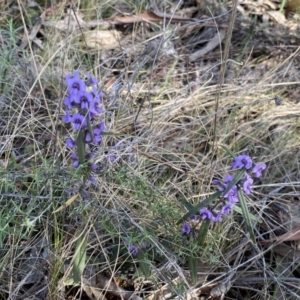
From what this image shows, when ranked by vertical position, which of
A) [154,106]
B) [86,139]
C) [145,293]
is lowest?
[145,293]

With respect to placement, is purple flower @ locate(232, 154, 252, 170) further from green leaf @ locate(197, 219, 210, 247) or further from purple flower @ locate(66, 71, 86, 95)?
purple flower @ locate(66, 71, 86, 95)

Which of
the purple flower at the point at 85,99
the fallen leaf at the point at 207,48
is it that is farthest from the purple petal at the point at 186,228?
the fallen leaf at the point at 207,48

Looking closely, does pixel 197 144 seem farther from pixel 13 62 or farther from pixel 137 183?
pixel 13 62

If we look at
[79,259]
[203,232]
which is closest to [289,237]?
[203,232]

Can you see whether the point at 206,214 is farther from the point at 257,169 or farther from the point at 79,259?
the point at 79,259

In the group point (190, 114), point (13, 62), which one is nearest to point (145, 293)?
point (190, 114)

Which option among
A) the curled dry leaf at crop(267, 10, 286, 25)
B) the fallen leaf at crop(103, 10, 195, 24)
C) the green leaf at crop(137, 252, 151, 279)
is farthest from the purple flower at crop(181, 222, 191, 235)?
the curled dry leaf at crop(267, 10, 286, 25)

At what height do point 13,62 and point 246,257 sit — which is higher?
point 13,62
